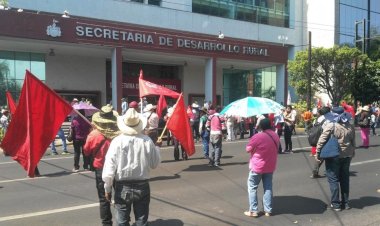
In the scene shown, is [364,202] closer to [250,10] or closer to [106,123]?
[106,123]

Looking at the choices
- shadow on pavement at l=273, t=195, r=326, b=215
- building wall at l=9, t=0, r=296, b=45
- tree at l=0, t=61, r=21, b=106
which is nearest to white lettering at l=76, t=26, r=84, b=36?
building wall at l=9, t=0, r=296, b=45

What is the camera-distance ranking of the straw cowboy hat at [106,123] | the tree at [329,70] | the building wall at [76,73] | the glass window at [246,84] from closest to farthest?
the straw cowboy hat at [106,123] → the building wall at [76,73] → the tree at [329,70] → the glass window at [246,84]

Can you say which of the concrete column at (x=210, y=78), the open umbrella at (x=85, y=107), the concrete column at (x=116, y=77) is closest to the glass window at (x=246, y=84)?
the concrete column at (x=210, y=78)

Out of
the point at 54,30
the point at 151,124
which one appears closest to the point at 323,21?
the point at 54,30

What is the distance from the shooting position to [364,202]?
27.3 ft

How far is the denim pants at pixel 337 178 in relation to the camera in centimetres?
767

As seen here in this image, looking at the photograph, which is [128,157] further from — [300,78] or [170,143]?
[300,78]

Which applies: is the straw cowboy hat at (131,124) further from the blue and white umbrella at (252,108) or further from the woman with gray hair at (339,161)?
the blue and white umbrella at (252,108)

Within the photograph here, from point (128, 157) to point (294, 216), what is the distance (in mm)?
3368

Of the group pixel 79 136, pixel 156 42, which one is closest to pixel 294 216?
pixel 79 136

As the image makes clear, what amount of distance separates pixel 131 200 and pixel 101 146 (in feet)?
4.42

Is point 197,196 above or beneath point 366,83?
beneath

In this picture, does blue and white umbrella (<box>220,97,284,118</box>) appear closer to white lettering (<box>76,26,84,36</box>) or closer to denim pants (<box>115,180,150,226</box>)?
denim pants (<box>115,180,150,226</box>)

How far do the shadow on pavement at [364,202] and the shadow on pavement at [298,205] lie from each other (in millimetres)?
548
